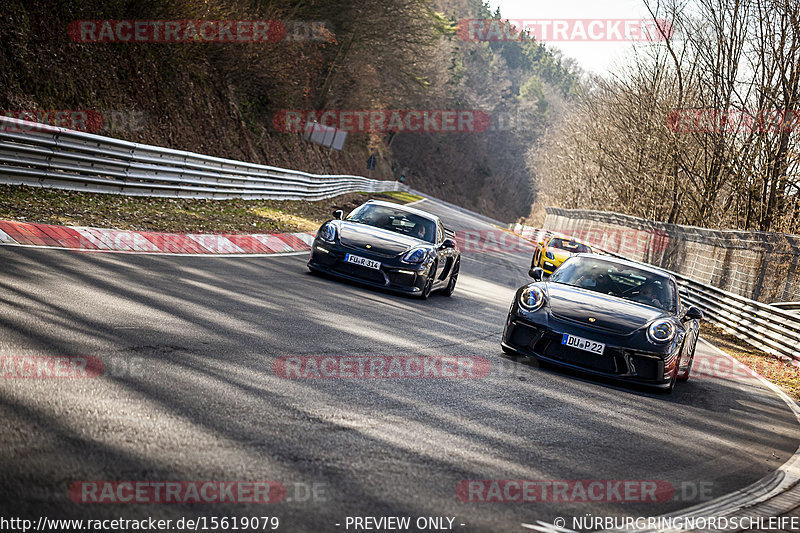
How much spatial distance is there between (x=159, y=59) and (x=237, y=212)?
808 cm

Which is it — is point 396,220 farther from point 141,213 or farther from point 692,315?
point 692,315

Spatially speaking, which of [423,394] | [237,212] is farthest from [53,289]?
[237,212]

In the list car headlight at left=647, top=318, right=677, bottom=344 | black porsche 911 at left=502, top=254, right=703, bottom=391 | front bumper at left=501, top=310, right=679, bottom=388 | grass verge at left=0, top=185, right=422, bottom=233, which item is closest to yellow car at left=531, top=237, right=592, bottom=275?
grass verge at left=0, top=185, right=422, bottom=233

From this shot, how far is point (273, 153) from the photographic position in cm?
3697

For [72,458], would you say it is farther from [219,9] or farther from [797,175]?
[219,9]

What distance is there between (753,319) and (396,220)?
8174mm

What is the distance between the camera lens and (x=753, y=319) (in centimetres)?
1650

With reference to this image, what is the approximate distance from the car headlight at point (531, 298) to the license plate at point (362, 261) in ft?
12.0

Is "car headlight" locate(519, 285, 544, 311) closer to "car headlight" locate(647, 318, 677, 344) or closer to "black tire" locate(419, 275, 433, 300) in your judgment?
"car headlight" locate(647, 318, 677, 344)

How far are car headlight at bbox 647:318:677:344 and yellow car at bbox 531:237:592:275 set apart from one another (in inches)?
515

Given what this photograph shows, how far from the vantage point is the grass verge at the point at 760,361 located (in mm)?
11891

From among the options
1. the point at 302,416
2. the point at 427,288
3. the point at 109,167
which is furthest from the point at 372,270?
the point at 302,416

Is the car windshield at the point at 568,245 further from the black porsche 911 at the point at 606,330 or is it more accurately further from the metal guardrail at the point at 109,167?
the black porsche 911 at the point at 606,330

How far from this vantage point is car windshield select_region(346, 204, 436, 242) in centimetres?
1353
